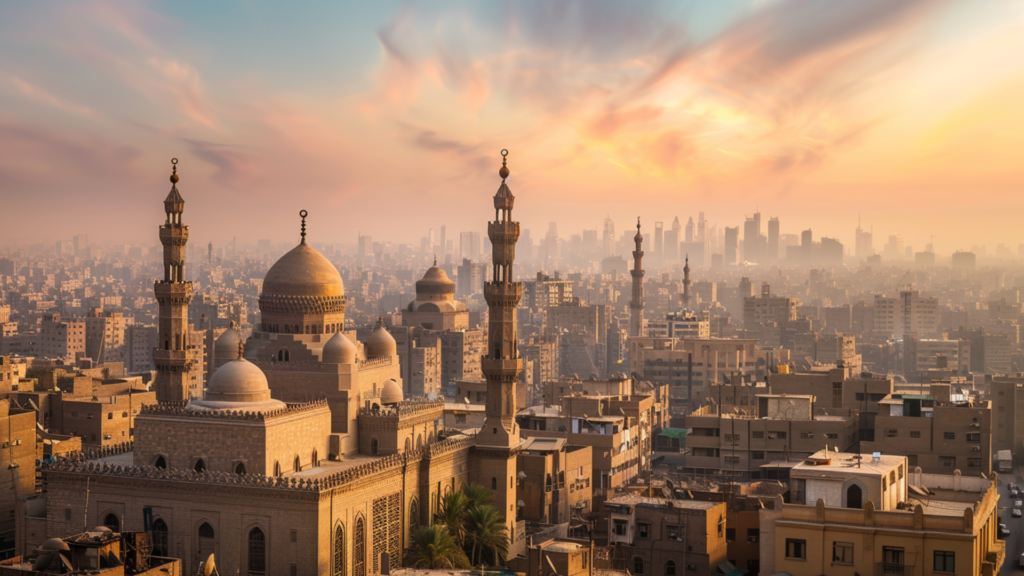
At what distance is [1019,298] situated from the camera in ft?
504

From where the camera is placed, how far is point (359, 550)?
25547 millimetres

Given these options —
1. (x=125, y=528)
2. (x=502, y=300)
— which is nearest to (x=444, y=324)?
(x=502, y=300)

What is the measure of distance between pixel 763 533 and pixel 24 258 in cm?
15180

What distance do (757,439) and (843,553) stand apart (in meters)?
17.9

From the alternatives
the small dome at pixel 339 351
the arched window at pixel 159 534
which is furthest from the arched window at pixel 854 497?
the arched window at pixel 159 534

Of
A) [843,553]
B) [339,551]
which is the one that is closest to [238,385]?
[339,551]

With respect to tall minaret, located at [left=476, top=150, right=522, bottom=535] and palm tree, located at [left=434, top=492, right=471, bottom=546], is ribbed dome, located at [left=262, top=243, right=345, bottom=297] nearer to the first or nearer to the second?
tall minaret, located at [left=476, top=150, right=522, bottom=535]

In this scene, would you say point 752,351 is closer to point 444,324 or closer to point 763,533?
point 444,324

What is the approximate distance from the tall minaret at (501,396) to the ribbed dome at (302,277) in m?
4.15

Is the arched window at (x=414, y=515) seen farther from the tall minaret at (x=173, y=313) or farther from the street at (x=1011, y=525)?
the street at (x=1011, y=525)

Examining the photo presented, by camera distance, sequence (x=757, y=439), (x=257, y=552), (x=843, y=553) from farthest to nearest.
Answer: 1. (x=757, y=439)
2. (x=257, y=552)
3. (x=843, y=553)

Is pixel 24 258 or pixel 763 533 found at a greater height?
pixel 24 258

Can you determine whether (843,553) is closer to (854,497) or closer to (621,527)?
(854,497)

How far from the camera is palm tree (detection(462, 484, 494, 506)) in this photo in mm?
29047
